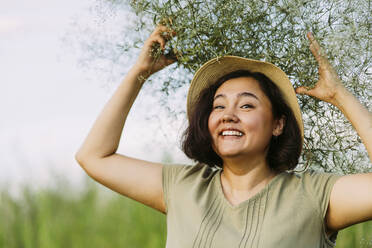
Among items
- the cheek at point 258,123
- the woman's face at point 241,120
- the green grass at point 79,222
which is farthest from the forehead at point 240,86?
the green grass at point 79,222

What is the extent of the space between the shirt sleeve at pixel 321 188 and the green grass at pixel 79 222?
1918 millimetres

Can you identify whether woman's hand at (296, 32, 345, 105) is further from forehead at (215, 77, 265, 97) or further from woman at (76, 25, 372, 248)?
forehead at (215, 77, 265, 97)

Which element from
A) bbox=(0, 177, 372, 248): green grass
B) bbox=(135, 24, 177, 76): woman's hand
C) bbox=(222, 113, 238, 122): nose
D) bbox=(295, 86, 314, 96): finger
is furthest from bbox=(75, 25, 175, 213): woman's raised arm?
bbox=(0, 177, 372, 248): green grass

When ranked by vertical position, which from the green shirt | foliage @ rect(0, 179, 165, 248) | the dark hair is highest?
the dark hair

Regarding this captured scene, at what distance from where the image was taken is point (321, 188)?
195 cm

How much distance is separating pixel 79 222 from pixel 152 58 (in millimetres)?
2122

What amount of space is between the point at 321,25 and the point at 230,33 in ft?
1.23

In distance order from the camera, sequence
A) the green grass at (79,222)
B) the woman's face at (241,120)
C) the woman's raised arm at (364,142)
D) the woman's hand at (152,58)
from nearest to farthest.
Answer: the woman's raised arm at (364,142) → the woman's face at (241,120) → the woman's hand at (152,58) → the green grass at (79,222)

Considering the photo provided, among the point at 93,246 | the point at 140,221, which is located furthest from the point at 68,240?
the point at 140,221

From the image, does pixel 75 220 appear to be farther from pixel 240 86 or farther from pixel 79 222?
pixel 240 86

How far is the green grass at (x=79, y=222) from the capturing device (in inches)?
150

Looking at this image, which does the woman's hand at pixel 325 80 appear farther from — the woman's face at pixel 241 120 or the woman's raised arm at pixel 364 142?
the woman's face at pixel 241 120

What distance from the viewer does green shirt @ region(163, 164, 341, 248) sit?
6.17 ft

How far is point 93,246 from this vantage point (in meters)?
3.78
